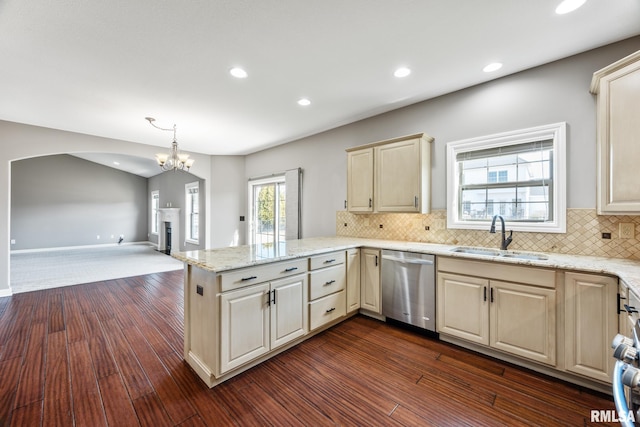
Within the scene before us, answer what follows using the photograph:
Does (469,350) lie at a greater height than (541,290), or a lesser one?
lesser

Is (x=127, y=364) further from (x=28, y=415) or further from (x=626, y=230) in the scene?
(x=626, y=230)

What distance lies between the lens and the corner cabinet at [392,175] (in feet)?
9.98

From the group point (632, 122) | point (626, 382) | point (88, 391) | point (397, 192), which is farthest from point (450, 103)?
point (88, 391)

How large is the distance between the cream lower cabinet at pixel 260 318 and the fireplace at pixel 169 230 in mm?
6829

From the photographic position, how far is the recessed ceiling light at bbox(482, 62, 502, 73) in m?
2.50

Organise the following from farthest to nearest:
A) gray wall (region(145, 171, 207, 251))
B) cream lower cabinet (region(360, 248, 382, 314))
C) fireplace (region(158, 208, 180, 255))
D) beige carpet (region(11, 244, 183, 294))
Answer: fireplace (region(158, 208, 180, 255)) < gray wall (region(145, 171, 207, 251)) < beige carpet (region(11, 244, 183, 294)) < cream lower cabinet (region(360, 248, 382, 314))

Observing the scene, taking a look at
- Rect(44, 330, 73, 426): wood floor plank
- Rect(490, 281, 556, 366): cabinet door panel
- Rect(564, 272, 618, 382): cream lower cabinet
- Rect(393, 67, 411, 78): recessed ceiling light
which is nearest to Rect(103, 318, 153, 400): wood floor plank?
Rect(44, 330, 73, 426): wood floor plank

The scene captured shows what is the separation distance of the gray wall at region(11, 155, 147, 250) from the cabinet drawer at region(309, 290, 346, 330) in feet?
35.4

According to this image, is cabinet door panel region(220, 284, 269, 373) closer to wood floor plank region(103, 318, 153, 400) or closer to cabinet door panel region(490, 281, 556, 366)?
wood floor plank region(103, 318, 153, 400)

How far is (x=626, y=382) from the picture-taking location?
2.65 ft

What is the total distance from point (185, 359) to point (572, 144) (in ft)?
13.1

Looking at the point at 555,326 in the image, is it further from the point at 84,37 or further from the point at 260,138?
the point at 260,138

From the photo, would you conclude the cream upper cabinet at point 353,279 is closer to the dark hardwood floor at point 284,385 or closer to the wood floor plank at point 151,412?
the dark hardwood floor at point 284,385

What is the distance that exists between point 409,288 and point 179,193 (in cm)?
786
